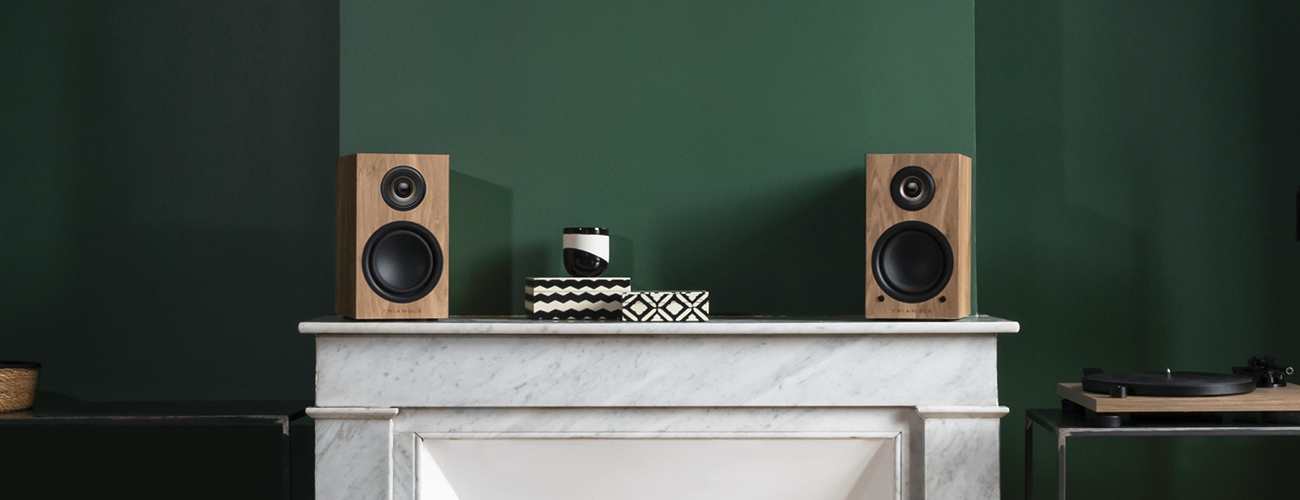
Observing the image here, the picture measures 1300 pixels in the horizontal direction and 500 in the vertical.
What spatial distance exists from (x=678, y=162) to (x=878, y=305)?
60 cm

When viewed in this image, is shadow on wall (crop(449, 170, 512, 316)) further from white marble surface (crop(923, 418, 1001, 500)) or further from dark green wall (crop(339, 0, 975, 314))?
white marble surface (crop(923, 418, 1001, 500))

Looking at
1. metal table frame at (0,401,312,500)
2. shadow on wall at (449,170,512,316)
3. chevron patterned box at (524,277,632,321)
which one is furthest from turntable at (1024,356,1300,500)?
metal table frame at (0,401,312,500)

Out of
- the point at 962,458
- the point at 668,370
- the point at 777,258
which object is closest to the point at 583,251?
the point at 668,370

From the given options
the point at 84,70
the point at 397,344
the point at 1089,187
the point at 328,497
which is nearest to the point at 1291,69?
the point at 1089,187

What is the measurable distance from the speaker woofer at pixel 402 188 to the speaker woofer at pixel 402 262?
43 millimetres

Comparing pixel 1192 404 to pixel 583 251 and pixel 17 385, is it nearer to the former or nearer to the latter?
pixel 583 251

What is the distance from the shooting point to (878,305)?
1.77 metres

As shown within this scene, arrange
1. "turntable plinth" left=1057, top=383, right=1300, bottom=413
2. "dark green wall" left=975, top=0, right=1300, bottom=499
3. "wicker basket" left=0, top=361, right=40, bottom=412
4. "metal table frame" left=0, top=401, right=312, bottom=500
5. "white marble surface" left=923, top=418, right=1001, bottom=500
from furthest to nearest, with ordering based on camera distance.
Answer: "dark green wall" left=975, top=0, right=1300, bottom=499
"wicker basket" left=0, top=361, right=40, bottom=412
"metal table frame" left=0, top=401, right=312, bottom=500
"white marble surface" left=923, top=418, right=1001, bottom=500
"turntable plinth" left=1057, top=383, right=1300, bottom=413

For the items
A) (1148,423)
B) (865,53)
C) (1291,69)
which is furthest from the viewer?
(1291,69)

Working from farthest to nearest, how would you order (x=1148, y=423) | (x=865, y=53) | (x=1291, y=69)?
1. (x=1291, y=69)
2. (x=865, y=53)
3. (x=1148, y=423)

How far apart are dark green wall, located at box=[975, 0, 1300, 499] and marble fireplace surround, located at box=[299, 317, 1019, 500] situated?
26.9 inches

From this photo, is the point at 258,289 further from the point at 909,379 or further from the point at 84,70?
the point at 909,379

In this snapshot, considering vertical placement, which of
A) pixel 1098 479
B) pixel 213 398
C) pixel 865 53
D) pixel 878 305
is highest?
pixel 865 53

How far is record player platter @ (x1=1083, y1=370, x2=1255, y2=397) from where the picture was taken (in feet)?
5.56
